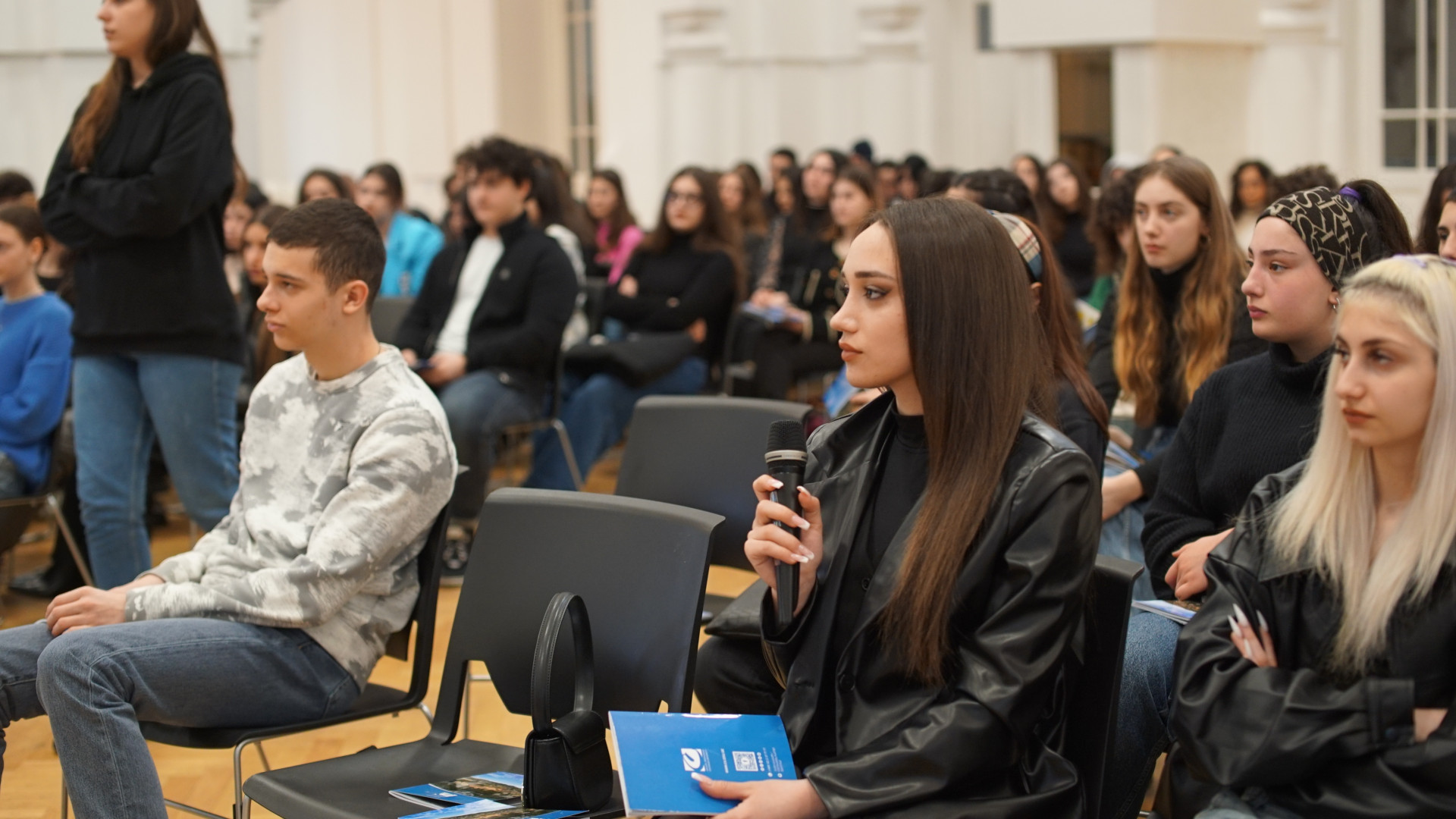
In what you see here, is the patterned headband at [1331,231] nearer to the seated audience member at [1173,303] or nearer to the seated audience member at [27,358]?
the seated audience member at [1173,303]

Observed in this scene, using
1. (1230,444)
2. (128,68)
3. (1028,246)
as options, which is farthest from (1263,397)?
(128,68)

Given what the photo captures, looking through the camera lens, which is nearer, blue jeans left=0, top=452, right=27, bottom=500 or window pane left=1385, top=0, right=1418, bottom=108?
blue jeans left=0, top=452, right=27, bottom=500

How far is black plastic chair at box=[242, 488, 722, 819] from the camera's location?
218cm

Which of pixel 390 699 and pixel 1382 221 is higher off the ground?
pixel 1382 221

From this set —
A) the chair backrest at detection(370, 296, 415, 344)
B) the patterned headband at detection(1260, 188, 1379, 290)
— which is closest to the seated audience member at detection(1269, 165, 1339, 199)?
the patterned headband at detection(1260, 188, 1379, 290)

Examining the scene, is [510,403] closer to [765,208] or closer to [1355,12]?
[765,208]

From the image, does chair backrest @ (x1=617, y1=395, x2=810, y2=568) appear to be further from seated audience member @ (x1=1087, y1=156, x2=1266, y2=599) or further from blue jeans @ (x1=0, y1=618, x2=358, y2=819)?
blue jeans @ (x1=0, y1=618, x2=358, y2=819)

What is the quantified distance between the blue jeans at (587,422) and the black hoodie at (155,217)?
1.96m

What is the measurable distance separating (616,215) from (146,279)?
454 centimetres

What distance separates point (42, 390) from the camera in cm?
415

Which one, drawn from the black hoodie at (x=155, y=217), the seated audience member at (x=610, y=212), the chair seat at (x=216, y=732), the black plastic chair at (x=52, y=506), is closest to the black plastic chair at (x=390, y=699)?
the chair seat at (x=216, y=732)

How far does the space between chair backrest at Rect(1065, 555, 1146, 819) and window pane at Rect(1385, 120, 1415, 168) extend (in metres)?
6.47

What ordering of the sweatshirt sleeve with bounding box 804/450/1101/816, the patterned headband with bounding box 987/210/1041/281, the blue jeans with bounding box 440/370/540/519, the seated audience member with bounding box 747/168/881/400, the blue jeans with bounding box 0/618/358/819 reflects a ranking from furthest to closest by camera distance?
the seated audience member with bounding box 747/168/881/400
the blue jeans with bounding box 440/370/540/519
the patterned headband with bounding box 987/210/1041/281
the blue jeans with bounding box 0/618/358/819
the sweatshirt sleeve with bounding box 804/450/1101/816

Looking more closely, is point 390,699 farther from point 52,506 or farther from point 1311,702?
point 52,506
